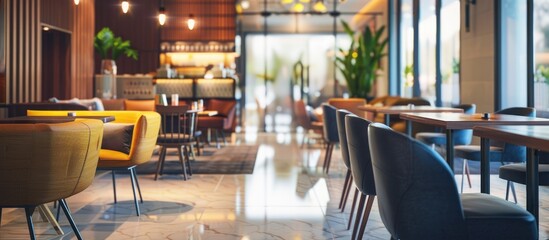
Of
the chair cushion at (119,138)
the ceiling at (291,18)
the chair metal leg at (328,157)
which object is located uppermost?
the ceiling at (291,18)

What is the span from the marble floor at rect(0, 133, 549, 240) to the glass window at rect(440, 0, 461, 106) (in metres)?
3.55

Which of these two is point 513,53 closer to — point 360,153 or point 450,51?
point 450,51

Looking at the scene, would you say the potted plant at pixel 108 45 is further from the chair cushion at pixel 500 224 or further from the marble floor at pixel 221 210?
the chair cushion at pixel 500 224

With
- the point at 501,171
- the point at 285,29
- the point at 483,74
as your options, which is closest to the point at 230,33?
the point at 285,29

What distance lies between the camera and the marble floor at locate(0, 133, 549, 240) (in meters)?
4.16

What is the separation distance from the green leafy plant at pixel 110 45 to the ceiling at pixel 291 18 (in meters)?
4.24

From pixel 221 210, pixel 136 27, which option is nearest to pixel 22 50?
pixel 136 27

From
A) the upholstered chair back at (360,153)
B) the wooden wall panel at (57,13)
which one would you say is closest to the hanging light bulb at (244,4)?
the wooden wall panel at (57,13)

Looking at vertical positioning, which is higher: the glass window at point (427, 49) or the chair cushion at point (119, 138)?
the glass window at point (427, 49)

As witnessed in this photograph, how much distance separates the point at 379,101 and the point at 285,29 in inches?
254

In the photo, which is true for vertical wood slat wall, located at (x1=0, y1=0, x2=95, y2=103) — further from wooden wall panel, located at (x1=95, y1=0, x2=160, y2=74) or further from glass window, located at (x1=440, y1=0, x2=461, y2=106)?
glass window, located at (x1=440, y1=0, x2=461, y2=106)

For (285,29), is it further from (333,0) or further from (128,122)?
(128,122)

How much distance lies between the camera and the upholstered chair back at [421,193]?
2.11 metres

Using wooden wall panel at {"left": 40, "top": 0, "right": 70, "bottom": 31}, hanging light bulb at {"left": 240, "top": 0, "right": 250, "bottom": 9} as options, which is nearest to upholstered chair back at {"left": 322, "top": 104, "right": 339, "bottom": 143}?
wooden wall panel at {"left": 40, "top": 0, "right": 70, "bottom": 31}
